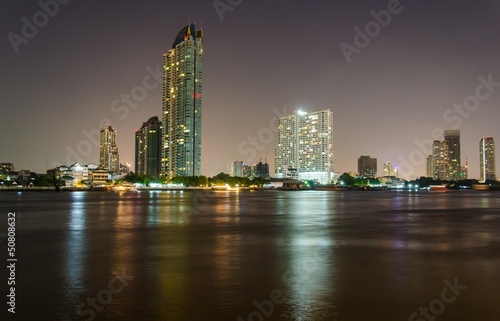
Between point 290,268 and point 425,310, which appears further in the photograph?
point 290,268

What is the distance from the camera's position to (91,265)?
775 inches

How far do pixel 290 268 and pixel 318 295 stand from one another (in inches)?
181

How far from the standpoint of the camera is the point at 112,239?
1125 inches

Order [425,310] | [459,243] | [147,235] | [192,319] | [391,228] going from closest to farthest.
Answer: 1. [192,319]
2. [425,310]
3. [459,243]
4. [147,235]
5. [391,228]

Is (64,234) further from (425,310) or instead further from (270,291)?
(425,310)

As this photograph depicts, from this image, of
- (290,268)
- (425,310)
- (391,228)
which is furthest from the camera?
(391,228)

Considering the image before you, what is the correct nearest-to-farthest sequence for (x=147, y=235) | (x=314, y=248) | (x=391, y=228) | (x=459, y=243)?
1. (x=314, y=248)
2. (x=459, y=243)
3. (x=147, y=235)
4. (x=391, y=228)

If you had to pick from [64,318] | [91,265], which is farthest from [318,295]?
[91,265]

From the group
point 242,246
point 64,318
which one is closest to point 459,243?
point 242,246

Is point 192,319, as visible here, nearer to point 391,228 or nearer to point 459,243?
point 459,243

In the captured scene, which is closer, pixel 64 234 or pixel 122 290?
pixel 122 290

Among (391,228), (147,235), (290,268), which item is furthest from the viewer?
(391,228)

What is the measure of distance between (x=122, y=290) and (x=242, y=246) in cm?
1150

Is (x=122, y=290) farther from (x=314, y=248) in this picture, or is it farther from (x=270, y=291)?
(x=314, y=248)
